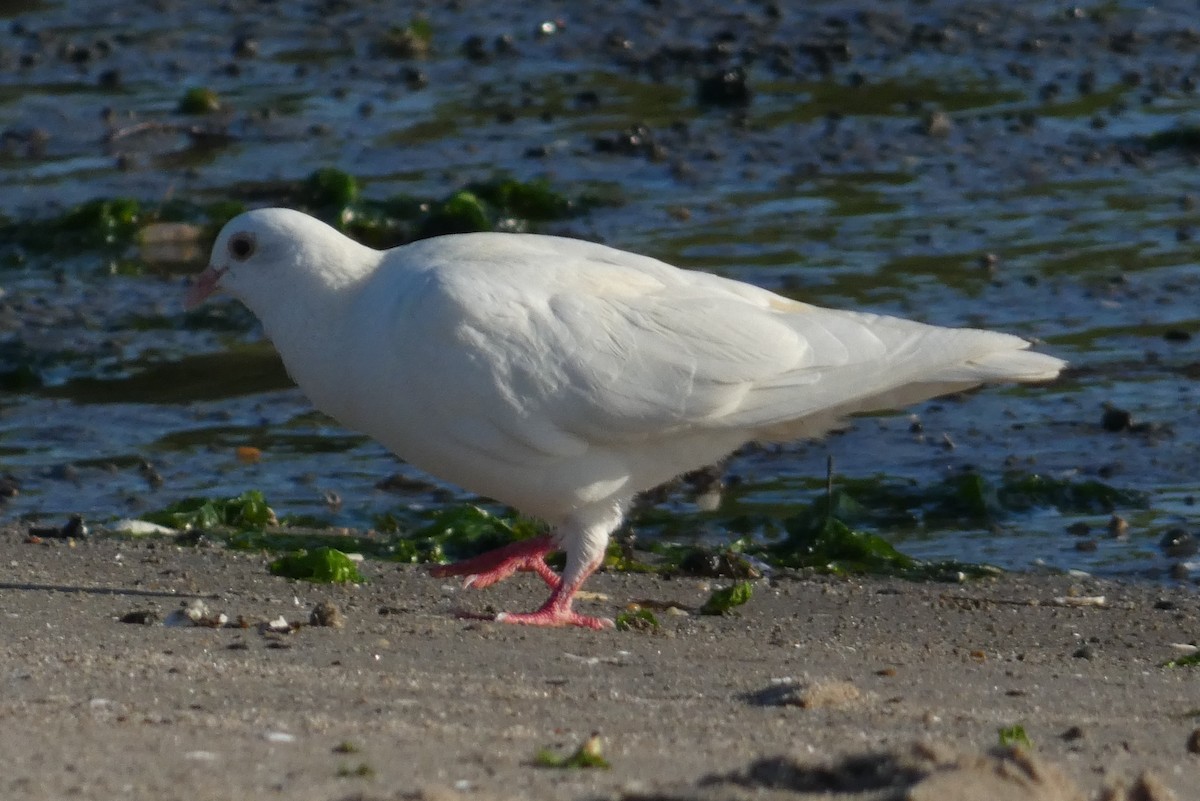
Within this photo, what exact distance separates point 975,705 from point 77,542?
337 centimetres

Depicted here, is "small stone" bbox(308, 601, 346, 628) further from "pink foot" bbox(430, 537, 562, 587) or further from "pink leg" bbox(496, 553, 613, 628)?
"pink foot" bbox(430, 537, 562, 587)

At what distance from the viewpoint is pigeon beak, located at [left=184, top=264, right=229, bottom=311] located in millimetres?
6527

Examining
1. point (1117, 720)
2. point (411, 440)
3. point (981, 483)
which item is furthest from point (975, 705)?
point (981, 483)

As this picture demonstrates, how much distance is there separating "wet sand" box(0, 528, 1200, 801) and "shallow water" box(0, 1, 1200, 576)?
3.52 ft

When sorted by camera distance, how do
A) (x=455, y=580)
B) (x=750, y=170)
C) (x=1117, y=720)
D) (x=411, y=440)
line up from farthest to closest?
(x=750, y=170) < (x=455, y=580) < (x=411, y=440) < (x=1117, y=720)

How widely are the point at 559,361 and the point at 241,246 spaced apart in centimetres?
115

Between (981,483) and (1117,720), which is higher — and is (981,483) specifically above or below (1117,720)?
below

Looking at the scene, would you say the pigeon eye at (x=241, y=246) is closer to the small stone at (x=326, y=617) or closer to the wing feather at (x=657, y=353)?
the wing feather at (x=657, y=353)

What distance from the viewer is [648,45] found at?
1588cm

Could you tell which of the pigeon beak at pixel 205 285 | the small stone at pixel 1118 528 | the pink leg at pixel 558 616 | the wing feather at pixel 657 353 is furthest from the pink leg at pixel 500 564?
the small stone at pixel 1118 528

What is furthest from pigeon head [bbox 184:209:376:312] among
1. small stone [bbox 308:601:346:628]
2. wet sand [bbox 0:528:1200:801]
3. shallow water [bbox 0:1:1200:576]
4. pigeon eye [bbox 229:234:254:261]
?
shallow water [bbox 0:1:1200:576]

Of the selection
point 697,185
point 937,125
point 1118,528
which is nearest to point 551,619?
point 1118,528

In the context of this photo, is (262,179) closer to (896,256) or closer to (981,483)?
(896,256)

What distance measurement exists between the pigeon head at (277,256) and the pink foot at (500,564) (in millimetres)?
1019
